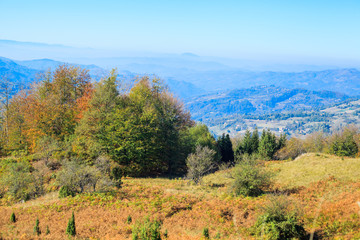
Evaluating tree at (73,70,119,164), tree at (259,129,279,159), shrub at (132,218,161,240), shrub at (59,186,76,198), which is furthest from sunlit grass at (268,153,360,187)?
tree at (73,70,119,164)

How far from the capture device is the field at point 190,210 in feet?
48.5

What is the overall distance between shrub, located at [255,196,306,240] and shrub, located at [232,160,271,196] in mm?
8077

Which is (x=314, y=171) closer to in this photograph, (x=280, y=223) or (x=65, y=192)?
(x=280, y=223)

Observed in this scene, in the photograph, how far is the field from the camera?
582 inches

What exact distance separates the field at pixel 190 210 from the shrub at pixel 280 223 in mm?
920

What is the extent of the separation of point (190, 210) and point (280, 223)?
7.80 meters

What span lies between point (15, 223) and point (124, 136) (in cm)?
1836

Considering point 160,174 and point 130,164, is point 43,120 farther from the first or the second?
point 160,174

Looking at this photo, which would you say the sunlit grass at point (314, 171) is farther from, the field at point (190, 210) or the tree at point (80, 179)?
the tree at point (80, 179)

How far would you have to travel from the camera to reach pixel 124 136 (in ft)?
115

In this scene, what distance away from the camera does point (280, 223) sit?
13.2 m

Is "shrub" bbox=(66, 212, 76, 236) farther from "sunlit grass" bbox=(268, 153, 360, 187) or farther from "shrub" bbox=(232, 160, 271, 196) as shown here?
"sunlit grass" bbox=(268, 153, 360, 187)

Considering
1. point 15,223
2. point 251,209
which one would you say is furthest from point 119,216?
→ point 251,209

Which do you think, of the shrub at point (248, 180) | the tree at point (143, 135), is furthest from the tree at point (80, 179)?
the shrub at point (248, 180)
